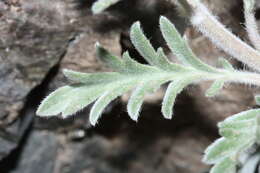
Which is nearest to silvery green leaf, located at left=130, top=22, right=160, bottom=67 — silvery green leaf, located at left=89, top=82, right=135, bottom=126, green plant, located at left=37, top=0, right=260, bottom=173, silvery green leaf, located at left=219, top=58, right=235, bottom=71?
green plant, located at left=37, top=0, right=260, bottom=173

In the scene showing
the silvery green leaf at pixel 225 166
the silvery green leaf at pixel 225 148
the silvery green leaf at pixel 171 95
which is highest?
the silvery green leaf at pixel 171 95

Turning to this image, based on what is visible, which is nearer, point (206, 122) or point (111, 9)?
point (111, 9)

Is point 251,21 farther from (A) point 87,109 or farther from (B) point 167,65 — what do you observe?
(A) point 87,109

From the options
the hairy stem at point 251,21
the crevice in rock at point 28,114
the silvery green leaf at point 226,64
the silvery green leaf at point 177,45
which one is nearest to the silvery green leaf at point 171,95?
the silvery green leaf at point 177,45

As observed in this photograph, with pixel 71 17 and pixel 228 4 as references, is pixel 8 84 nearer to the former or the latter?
pixel 71 17

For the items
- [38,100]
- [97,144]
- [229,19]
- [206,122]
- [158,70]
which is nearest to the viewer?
[158,70]

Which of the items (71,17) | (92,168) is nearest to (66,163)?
(92,168)

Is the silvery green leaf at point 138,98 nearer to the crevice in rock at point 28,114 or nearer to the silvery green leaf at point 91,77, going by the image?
the silvery green leaf at point 91,77
